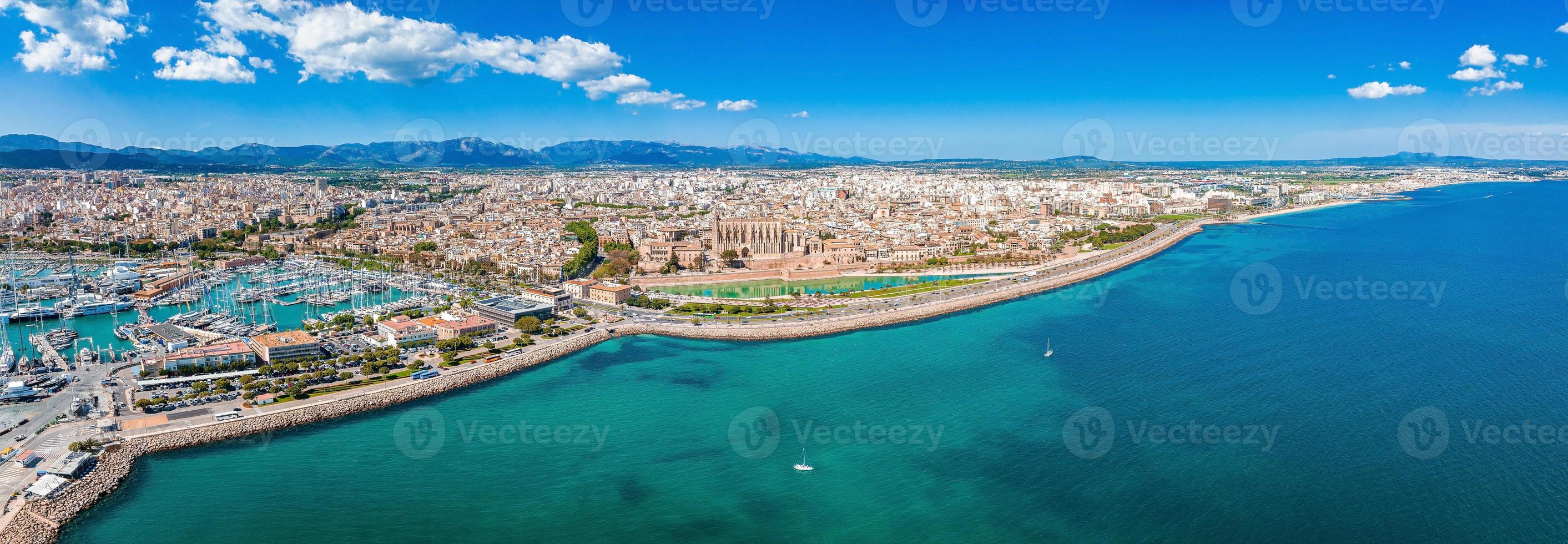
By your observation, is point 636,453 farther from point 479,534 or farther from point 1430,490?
point 1430,490

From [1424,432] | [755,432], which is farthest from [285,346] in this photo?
[1424,432]

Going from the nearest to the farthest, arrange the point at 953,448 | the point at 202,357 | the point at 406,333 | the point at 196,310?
the point at 953,448 → the point at 202,357 → the point at 406,333 → the point at 196,310

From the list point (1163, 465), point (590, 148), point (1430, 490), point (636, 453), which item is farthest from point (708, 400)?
point (590, 148)

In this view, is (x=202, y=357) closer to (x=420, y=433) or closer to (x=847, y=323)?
(x=420, y=433)

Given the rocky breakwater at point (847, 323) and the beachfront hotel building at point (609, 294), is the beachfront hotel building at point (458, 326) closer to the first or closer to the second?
the rocky breakwater at point (847, 323)

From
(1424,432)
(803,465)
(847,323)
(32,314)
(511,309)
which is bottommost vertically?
(803,465)
